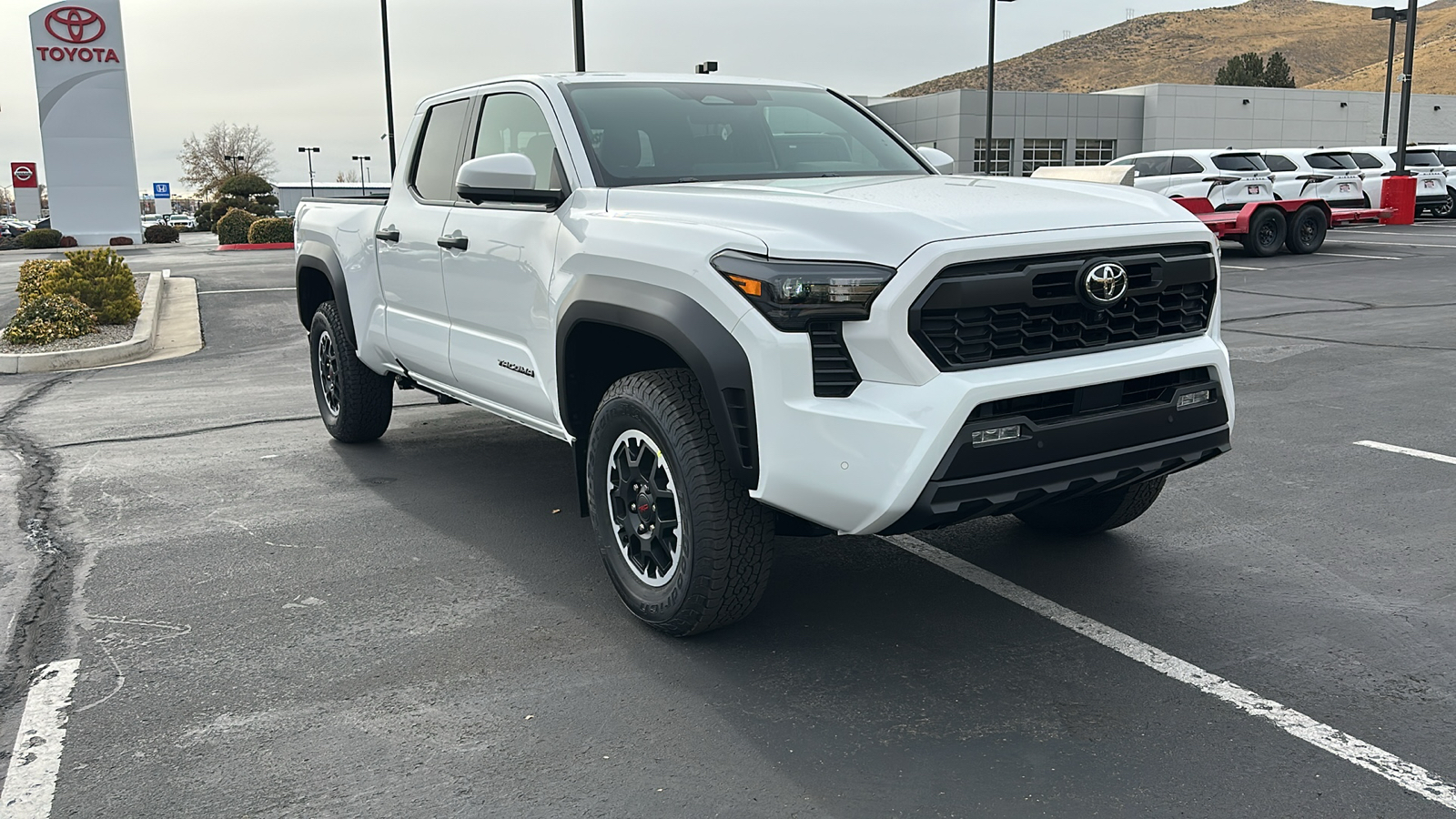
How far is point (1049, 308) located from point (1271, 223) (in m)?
19.3

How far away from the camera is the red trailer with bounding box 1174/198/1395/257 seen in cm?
2038

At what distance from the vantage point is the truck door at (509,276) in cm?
462

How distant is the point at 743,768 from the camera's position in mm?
3201

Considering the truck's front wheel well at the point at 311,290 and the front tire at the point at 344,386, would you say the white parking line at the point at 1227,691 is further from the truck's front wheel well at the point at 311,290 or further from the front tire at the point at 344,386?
the truck's front wheel well at the point at 311,290

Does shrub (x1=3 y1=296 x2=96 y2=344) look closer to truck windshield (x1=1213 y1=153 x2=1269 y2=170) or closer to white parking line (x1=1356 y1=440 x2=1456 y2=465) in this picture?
white parking line (x1=1356 y1=440 x2=1456 y2=465)

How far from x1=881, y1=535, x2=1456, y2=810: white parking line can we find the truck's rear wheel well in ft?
4.91

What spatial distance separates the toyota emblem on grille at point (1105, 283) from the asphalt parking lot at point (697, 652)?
3.80 feet

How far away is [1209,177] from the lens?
70.5ft

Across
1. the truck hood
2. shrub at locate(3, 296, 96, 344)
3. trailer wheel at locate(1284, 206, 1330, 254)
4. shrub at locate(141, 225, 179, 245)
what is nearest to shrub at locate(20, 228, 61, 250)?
shrub at locate(141, 225, 179, 245)

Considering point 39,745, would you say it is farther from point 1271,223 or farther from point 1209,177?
point 1209,177

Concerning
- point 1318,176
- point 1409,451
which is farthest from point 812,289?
point 1318,176

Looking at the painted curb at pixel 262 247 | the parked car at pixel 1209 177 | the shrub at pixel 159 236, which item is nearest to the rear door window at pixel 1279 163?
the parked car at pixel 1209 177

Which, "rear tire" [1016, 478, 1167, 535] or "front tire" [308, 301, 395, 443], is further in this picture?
"front tire" [308, 301, 395, 443]

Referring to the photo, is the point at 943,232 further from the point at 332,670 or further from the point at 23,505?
the point at 23,505
